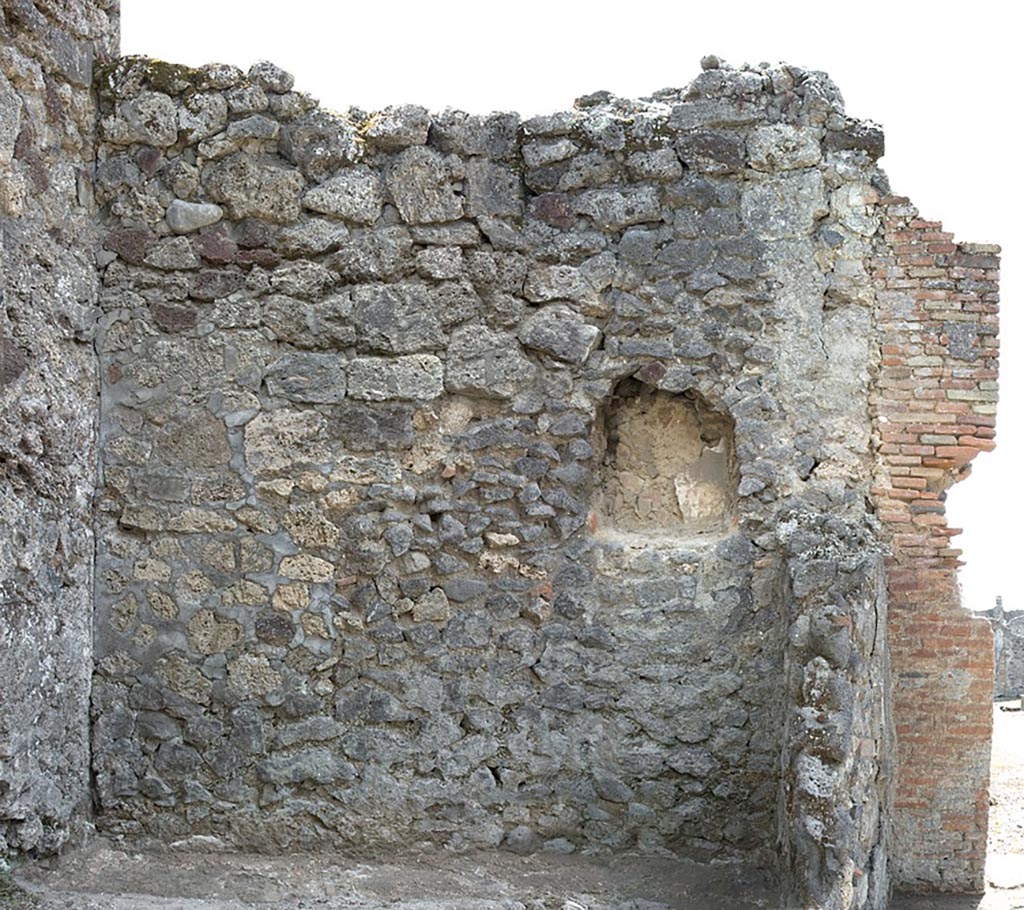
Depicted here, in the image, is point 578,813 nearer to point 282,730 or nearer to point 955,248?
point 282,730

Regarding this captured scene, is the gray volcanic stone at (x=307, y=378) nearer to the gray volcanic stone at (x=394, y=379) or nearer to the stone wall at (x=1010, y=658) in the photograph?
the gray volcanic stone at (x=394, y=379)

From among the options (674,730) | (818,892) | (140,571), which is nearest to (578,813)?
(674,730)

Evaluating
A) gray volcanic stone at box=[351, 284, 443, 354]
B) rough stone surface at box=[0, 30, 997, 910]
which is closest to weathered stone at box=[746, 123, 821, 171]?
rough stone surface at box=[0, 30, 997, 910]

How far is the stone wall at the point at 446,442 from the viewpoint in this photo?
5.22 metres

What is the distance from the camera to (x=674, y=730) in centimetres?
522

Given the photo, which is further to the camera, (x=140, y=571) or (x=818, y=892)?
(x=140, y=571)

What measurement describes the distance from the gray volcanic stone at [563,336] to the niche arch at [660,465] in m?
0.31

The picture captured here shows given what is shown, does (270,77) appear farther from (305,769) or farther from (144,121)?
(305,769)

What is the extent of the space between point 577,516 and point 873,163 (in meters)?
2.06

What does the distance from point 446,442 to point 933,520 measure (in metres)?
2.20

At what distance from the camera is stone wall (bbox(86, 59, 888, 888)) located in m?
5.22

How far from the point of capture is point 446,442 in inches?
207

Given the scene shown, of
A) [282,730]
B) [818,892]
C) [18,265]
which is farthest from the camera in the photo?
[282,730]

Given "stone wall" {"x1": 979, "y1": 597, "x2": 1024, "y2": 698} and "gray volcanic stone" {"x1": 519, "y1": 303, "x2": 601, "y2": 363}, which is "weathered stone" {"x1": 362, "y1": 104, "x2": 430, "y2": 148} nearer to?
"gray volcanic stone" {"x1": 519, "y1": 303, "x2": 601, "y2": 363}
